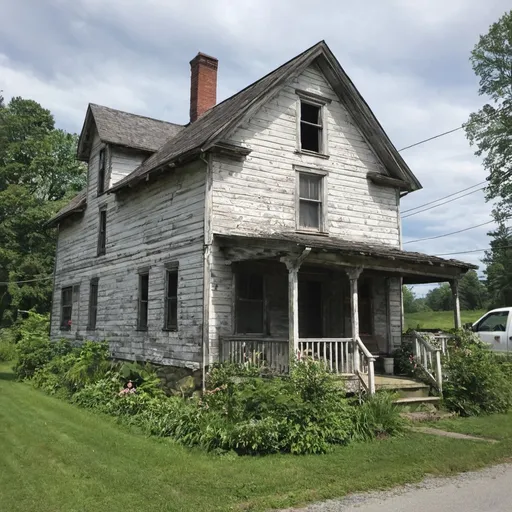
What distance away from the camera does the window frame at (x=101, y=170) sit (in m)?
18.7

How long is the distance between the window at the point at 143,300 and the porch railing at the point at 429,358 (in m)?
7.56

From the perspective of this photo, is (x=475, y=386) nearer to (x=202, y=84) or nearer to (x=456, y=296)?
(x=456, y=296)

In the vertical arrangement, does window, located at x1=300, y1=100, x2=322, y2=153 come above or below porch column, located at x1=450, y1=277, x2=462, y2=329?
above

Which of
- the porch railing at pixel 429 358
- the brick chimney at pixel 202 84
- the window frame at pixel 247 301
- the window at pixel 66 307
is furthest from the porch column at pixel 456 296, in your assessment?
the window at pixel 66 307

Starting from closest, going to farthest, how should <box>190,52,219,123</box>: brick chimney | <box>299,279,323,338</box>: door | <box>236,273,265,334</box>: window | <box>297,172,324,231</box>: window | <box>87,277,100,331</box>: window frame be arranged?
<box>236,273,265,334</box>: window → <box>297,172,324,231</box>: window → <box>299,279,323,338</box>: door → <box>87,277,100,331</box>: window frame → <box>190,52,219,123</box>: brick chimney

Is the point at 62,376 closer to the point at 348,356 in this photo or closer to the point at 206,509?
the point at 348,356

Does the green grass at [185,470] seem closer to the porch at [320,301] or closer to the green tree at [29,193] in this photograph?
the porch at [320,301]

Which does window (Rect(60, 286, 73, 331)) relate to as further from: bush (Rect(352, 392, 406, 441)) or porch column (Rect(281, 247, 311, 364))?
bush (Rect(352, 392, 406, 441))

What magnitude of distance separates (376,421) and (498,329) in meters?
9.59

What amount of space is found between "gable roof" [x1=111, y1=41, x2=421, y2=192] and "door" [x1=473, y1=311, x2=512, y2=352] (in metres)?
5.01

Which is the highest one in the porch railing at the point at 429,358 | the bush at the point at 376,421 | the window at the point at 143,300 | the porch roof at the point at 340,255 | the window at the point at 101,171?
the window at the point at 101,171

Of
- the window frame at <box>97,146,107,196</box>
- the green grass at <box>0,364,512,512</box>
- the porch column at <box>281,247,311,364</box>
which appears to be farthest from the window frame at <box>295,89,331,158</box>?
the green grass at <box>0,364,512,512</box>

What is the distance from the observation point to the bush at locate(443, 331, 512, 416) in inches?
451

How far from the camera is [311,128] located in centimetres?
1568
